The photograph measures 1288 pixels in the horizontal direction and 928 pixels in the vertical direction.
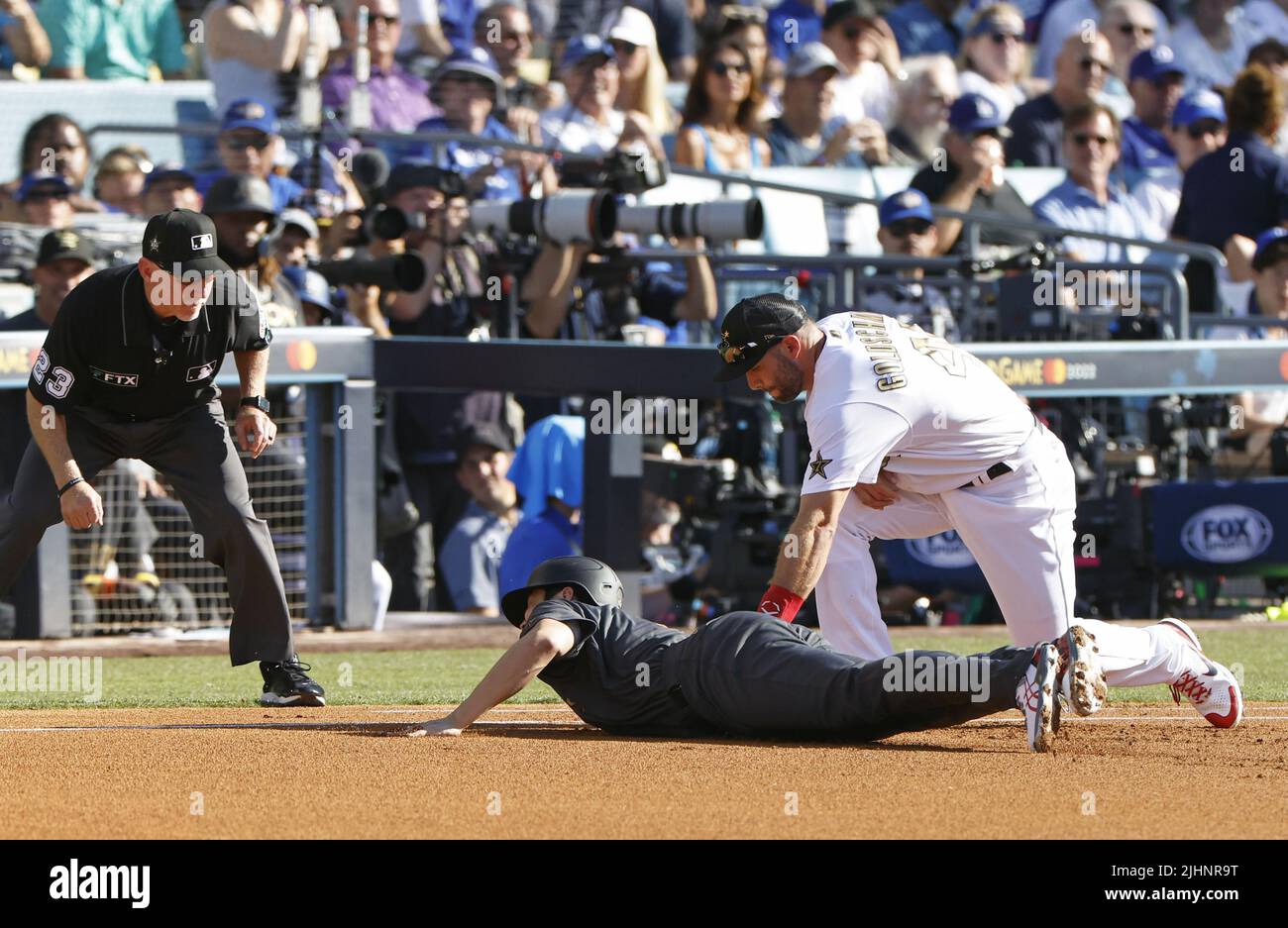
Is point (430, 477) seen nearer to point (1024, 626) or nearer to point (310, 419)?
point (310, 419)

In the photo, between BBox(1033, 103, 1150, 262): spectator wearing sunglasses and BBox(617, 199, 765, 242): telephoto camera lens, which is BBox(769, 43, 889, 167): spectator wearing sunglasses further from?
BBox(617, 199, 765, 242): telephoto camera lens

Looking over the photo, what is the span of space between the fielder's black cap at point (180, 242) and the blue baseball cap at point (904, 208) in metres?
6.33

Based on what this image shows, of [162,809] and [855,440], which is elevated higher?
[855,440]

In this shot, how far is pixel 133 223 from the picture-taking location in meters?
11.9

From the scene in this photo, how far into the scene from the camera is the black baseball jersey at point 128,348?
7.11 meters

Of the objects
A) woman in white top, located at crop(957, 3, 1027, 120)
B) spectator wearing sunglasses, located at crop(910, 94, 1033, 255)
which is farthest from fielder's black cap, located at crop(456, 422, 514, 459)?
woman in white top, located at crop(957, 3, 1027, 120)

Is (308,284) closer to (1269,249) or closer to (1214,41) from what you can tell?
(1269,249)

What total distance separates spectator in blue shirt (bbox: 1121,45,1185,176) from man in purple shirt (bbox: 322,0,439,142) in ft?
17.9

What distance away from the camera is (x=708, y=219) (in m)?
11.4

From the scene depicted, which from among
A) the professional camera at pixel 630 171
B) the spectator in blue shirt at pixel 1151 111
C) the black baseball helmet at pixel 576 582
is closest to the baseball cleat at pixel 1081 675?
the black baseball helmet at pixel 576 582

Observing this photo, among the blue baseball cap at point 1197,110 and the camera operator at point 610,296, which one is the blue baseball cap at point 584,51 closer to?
the camera operator at point 610,296

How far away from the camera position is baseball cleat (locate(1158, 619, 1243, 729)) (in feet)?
21.1
